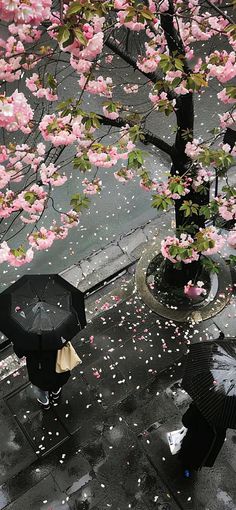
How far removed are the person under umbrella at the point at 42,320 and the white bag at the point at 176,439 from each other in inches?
61.7

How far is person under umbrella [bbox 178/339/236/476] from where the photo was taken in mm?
5367

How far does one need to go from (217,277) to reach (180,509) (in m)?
3.79

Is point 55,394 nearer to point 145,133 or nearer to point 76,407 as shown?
point 76,407

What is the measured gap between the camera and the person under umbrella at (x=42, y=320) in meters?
6.36

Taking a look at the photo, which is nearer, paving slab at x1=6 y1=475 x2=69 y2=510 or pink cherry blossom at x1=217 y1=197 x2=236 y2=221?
paving slab at x1=6 y1=475 x2=69 y2=510

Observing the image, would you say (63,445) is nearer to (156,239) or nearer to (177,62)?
(156,239)

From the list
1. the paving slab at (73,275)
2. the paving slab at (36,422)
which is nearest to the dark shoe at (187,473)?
the paving slab at (36,422)

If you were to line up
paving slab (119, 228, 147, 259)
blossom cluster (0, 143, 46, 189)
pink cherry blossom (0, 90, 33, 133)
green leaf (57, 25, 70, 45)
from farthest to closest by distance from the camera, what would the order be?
1. paving slab (119, 228, 147, 259)
2. blossom cluster (0, 143, 46, 189)
3. pink cherry blossom (0, 90, 33, 133)
4. green leaf (57, 25, 70, 45)

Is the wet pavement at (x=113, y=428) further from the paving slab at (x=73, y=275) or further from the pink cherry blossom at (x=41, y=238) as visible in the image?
the pink cherry blossom at (x=41, y=238)

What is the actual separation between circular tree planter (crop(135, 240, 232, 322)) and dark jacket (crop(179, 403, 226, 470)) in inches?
97.1

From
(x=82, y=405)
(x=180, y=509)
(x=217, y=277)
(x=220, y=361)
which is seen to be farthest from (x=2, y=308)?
(x=217, y=277)

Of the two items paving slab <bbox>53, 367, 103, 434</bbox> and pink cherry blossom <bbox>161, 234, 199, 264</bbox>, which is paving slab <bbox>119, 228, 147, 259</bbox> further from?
paving slab <bbox>53, 367, 103, 434</bbox>

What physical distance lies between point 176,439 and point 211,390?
1.67 m

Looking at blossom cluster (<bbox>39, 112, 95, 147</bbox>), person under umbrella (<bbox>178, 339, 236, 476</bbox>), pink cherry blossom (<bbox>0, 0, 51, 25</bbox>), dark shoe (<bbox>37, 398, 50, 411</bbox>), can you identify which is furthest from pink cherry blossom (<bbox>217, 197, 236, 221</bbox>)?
dark shoe (<bbox>37, 398, 50, 411</bbox>)
